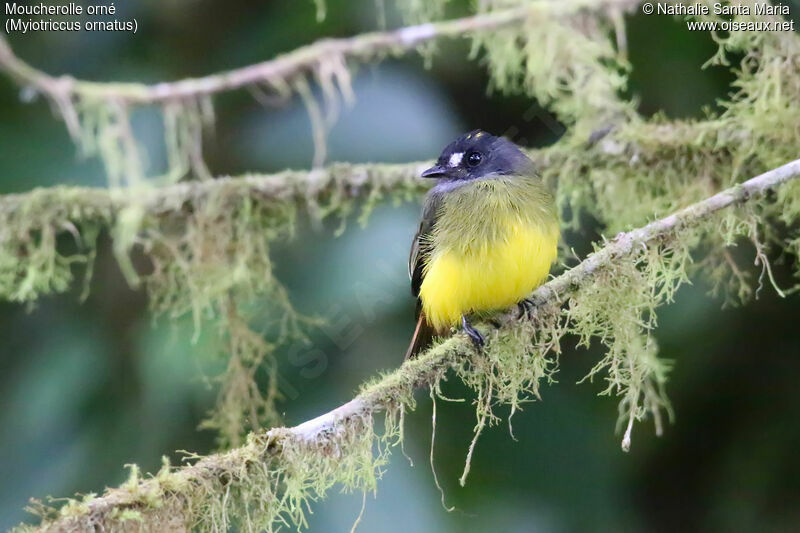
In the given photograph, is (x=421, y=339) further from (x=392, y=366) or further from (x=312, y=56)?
(x=312, y=56)

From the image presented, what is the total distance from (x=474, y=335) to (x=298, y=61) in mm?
1416

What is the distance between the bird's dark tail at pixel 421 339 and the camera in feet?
10.4

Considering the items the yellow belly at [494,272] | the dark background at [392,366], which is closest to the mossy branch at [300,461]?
the yellow belly at [494,272]

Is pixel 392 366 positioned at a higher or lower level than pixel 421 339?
lower

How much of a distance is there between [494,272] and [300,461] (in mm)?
959

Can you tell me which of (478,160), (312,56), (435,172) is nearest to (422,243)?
(435,172)

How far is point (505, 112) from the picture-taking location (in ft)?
13.9

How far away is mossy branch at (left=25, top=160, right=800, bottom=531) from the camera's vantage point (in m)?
1.83

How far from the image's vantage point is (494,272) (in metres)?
2.82

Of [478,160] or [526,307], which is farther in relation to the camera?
[478,160]

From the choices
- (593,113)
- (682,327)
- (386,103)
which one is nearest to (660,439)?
(682,327)

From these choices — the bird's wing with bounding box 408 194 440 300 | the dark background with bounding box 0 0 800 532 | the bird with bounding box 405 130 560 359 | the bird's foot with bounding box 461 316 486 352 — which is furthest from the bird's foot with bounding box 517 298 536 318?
the dark background with bounding box 0 0 800 532

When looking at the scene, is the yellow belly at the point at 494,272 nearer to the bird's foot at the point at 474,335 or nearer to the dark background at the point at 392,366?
the bird's foot at the point at 474,335

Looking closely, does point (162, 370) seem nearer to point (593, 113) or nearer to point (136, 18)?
point (136, 18)
